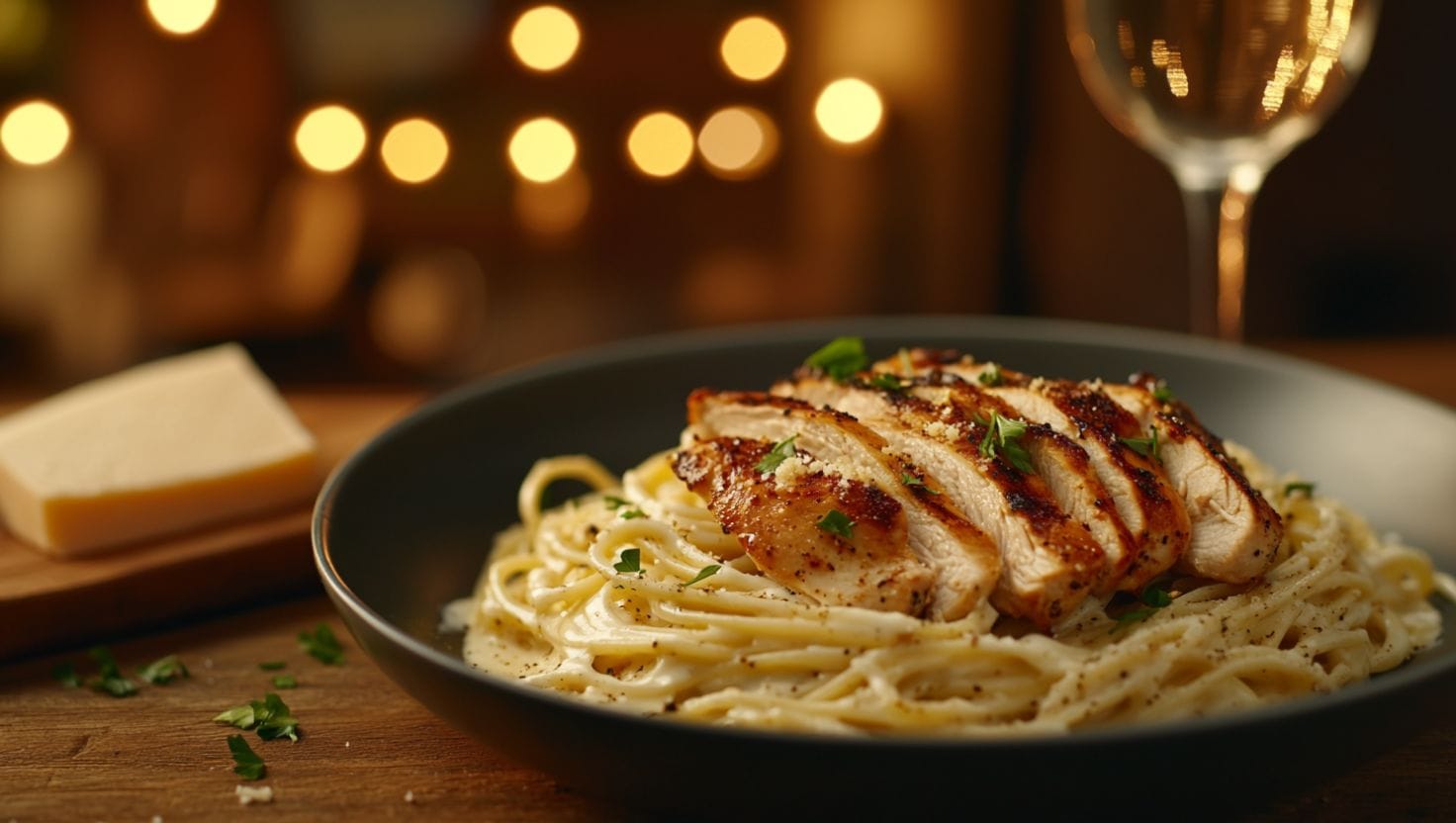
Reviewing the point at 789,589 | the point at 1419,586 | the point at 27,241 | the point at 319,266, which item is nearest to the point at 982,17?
the point at 319,266

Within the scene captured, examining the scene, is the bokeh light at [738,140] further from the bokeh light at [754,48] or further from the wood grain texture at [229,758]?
the wood grain texture at [229,758]

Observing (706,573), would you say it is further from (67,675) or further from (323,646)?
(67,675)

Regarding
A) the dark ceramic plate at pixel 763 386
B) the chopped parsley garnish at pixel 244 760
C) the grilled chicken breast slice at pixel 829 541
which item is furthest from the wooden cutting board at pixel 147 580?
the grilled chicken breast slice at pixel 829 541

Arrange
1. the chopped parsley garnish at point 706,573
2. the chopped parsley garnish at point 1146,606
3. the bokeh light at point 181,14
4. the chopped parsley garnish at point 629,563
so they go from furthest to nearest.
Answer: the bokeh light at point 181,14 < the chopped parsley garnish at point 629,563 < the chopped parsley garnish at point 706,573 < the chopped parsley garnish at point 1146,606

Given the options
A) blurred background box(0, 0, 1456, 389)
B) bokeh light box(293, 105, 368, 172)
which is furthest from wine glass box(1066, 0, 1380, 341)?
bokeh light box(293, 105, 368, 172)

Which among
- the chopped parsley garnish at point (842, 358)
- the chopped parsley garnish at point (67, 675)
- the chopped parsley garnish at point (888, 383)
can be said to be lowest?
the chopped parsley garnish at point (67, 675)

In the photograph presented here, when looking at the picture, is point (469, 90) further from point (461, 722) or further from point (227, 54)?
point (461, 722)
